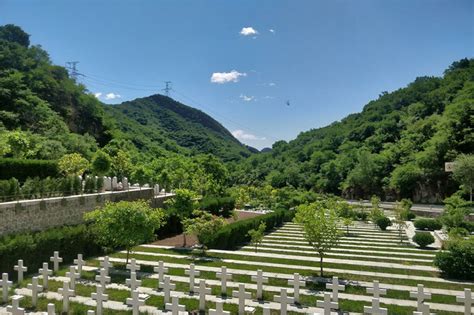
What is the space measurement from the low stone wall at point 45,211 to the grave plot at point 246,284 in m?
2.56

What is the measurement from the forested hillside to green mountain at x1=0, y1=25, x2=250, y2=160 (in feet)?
81.2

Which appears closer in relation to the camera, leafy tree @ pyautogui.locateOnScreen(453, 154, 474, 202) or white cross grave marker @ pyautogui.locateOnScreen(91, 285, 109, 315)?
white cross grave marker @ pyautogui.locateOnScreen(91, 285, 109, 315)

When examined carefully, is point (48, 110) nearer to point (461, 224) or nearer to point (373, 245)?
point (373, 245)

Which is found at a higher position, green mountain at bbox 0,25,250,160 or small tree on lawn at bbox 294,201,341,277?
green mountain at bbox 0,25,250,160

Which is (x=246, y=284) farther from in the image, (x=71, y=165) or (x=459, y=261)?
(x=71, y=165)

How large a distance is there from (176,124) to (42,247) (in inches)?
4095

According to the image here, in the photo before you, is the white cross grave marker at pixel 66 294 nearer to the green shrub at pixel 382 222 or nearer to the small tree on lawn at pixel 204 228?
the small tree on lawn at pixel 204 228

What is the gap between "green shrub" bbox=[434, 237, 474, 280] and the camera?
13492 mm

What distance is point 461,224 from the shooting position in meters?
24.8

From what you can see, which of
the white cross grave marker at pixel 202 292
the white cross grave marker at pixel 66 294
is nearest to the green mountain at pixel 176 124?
Result: the white cross grave marker at pixel 66 294

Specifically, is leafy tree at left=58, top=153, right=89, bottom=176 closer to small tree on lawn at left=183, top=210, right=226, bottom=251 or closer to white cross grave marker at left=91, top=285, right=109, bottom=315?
small tree on lawn at left=183, top=210, right=226, bottom=251

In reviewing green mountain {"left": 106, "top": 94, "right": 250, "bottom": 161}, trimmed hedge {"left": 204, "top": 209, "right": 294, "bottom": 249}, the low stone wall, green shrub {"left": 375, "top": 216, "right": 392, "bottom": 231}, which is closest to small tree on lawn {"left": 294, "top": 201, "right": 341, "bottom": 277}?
trimmed hedge {"left": 204, "top": 209, "right": 294, "bottom": 249}

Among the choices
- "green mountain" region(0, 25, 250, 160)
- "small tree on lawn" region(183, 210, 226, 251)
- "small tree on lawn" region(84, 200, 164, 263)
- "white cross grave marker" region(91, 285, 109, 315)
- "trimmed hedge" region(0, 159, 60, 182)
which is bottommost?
"white cross grave marker" region(91, 285, 109, 315)

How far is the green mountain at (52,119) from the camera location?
120 ft
